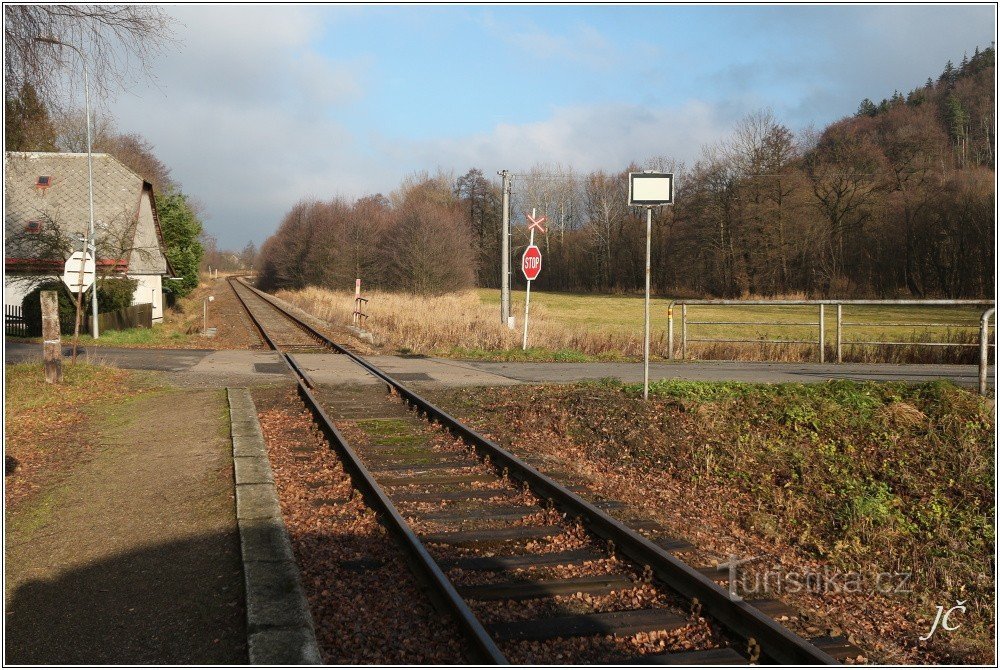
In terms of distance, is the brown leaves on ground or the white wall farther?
the white wall

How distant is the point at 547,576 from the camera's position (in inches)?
196

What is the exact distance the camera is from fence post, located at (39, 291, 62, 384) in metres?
12.3

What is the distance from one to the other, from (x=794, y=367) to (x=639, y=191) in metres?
8.59

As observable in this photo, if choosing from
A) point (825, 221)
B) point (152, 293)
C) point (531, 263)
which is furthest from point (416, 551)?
point (825, 221)

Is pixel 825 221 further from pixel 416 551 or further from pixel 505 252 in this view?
pixel 416 551

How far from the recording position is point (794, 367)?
17.1 metres

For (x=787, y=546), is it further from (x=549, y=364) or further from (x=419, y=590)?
(x=549, y=364)

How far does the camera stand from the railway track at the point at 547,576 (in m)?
3.98

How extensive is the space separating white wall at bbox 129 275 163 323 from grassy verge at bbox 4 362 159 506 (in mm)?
20464

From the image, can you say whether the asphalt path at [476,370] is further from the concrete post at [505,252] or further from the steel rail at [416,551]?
the concrete post at [505,252]

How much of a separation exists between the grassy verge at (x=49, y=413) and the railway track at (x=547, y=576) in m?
2.84

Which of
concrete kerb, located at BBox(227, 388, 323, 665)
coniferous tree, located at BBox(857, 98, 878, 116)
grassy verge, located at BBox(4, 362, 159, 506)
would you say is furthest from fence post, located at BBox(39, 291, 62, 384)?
coniferous tree, located at BBox(857, 98, 878, 116)

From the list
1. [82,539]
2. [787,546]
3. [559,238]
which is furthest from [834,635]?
[559,238]

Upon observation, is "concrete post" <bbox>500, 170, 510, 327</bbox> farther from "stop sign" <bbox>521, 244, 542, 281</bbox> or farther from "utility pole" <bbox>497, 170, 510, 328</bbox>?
"stop sign" <bbox>521, 244, 542, 281</bbox>
